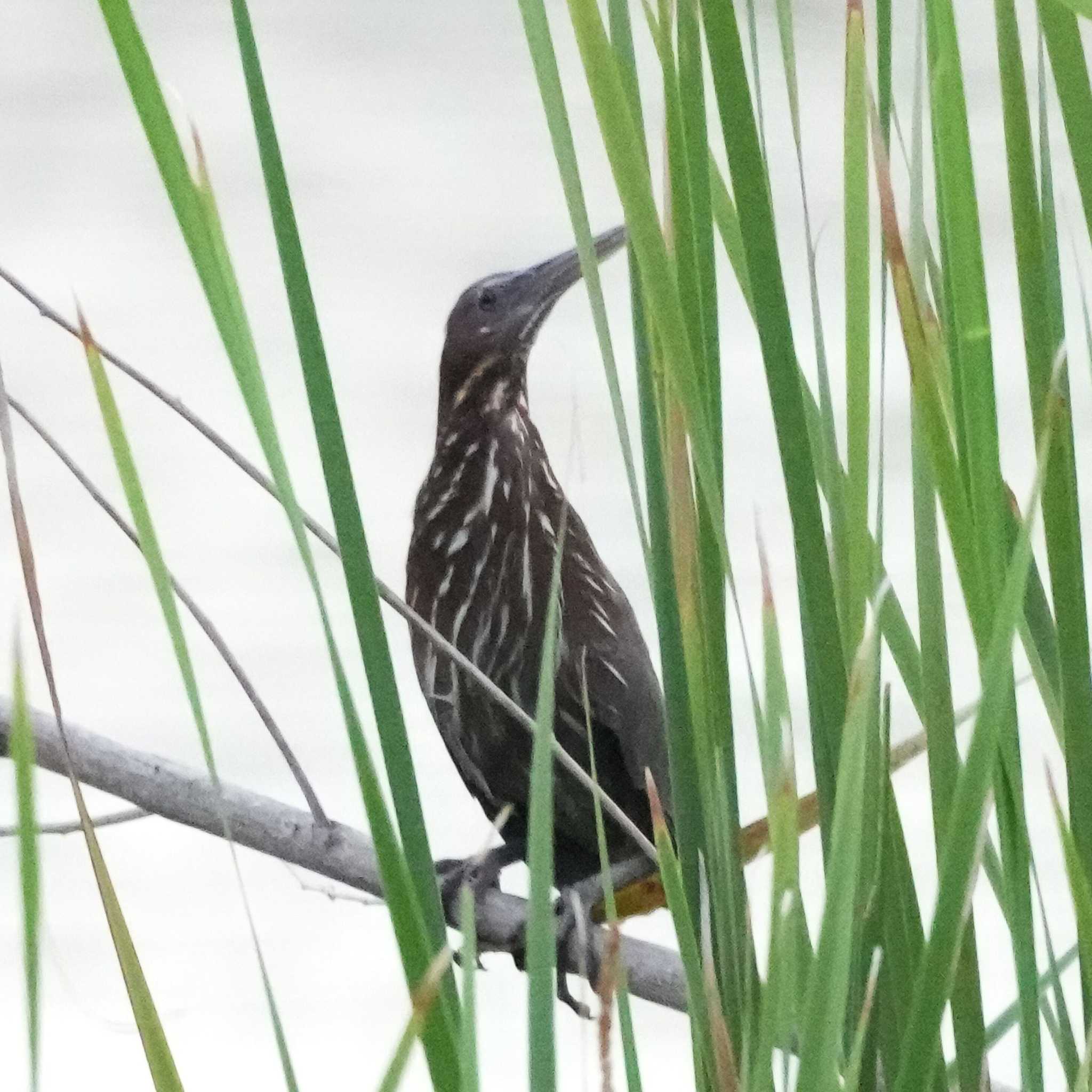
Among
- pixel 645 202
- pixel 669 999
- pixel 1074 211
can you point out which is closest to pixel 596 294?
pixel 645 202

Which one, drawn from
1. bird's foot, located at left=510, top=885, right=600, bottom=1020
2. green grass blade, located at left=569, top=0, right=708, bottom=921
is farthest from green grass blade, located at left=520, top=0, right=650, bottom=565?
bird's foot, located at left=510, top=885, right=600, bottom=1020

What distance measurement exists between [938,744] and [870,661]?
0.05 m

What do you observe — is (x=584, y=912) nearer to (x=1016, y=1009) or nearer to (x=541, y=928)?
(x=1016, y=1009)

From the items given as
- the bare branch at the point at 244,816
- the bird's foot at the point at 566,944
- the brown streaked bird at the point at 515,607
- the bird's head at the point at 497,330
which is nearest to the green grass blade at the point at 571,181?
the bare branch at the point at 244,816

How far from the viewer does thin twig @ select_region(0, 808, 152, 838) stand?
56 cm

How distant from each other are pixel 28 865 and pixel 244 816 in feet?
1.27

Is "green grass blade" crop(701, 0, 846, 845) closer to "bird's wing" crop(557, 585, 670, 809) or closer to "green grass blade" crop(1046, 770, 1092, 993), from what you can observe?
"green grass blade" crop(1046, 770, 1092, 993)

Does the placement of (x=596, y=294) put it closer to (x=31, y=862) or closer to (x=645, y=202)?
(x=645, y=202)

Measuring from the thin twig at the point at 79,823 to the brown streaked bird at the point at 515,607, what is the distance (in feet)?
0.90

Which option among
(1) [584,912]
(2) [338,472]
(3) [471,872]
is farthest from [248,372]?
(3) [471,872]

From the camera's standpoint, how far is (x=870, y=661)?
1.19ft

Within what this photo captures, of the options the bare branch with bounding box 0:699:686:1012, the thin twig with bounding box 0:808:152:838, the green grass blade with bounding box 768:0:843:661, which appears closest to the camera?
the green grass blade with bounding box 768:0:843:661

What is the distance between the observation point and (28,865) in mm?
339

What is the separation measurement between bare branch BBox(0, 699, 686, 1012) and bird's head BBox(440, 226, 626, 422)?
48 cm
